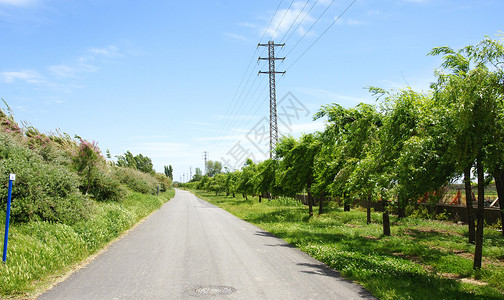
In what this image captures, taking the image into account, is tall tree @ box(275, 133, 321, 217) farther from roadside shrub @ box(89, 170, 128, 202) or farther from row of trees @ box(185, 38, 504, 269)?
roadside shrub @ box(89, 170, 128, 202)

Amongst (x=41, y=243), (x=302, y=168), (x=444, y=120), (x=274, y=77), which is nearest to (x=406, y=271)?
(x=444, y=120)

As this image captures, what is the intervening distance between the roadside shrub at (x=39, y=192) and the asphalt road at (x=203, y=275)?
2.15 meters

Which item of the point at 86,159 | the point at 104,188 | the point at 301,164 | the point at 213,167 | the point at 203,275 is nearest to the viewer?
the point at 203,275

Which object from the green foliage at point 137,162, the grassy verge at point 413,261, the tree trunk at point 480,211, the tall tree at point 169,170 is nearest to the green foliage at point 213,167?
the tall tree at point 169,170

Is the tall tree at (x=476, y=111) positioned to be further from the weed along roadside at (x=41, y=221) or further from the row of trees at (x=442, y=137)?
the weed along roadside at (x=41, y=221)

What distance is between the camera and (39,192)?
429 inches

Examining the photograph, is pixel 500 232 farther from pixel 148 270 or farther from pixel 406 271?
pixel 148 270

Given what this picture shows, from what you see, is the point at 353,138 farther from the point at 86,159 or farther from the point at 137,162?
the point at 137,162

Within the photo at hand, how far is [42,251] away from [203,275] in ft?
13.1

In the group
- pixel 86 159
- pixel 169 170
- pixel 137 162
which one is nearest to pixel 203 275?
pixel 86 159

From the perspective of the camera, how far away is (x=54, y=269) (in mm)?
7797

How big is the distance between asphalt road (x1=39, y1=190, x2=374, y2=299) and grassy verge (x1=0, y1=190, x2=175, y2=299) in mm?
473

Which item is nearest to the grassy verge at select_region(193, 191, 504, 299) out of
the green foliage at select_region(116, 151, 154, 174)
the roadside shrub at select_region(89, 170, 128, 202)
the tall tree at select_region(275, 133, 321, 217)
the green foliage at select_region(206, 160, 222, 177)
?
the tall tree at select_region(275, 133, 321, 217)

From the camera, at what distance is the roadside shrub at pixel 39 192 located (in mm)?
10422
